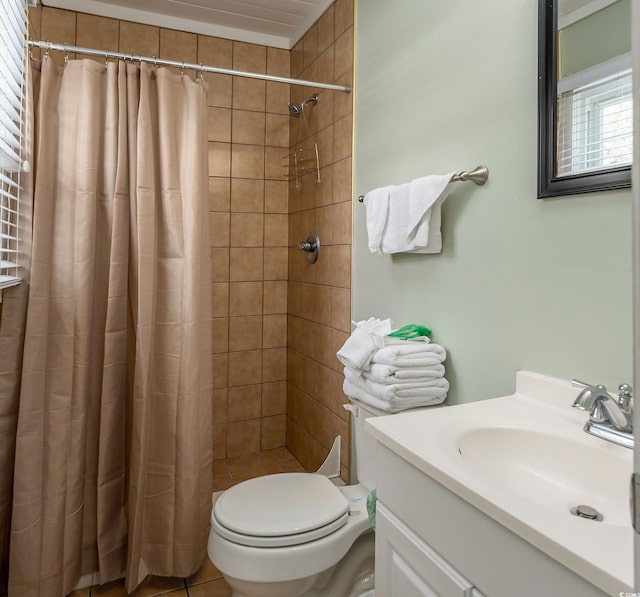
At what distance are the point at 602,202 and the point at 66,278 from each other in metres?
1.61

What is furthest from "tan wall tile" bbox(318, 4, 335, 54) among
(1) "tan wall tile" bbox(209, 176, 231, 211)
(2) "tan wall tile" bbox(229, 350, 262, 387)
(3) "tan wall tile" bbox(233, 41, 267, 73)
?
(2) "tan wall tile" bbox(229, 350, 262, 387)

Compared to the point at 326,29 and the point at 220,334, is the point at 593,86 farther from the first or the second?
the point at 220,334

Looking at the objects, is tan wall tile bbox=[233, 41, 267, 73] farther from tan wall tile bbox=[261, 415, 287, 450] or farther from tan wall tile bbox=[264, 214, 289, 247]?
tan wall tile bbox=[261, 415, 287, 450]

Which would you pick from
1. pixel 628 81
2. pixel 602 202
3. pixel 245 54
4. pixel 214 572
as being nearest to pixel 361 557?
pixel 214 572

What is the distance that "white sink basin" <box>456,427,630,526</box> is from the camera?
85cm

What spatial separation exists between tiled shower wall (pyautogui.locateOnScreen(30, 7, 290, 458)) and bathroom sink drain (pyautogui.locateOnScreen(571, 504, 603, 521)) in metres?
2.11

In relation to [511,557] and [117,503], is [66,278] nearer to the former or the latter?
[117,503]

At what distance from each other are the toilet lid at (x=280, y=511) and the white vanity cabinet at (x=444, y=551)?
40cm

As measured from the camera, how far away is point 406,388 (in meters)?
1.35

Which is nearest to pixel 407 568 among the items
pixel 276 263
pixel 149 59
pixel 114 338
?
pixel 114 338

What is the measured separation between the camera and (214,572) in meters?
1.83

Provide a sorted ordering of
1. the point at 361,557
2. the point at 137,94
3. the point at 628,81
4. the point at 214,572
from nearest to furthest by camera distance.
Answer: the point at 628,81
the point at 361,557
the point at 137,94
the point at 214,572

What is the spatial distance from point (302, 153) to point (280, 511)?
1877 millimetres

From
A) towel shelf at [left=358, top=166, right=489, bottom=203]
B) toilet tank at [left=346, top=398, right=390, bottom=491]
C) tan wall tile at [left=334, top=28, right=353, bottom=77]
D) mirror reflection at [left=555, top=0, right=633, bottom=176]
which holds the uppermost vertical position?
tan wall tile at [left=334, top=28, right=353, bottom=77]
